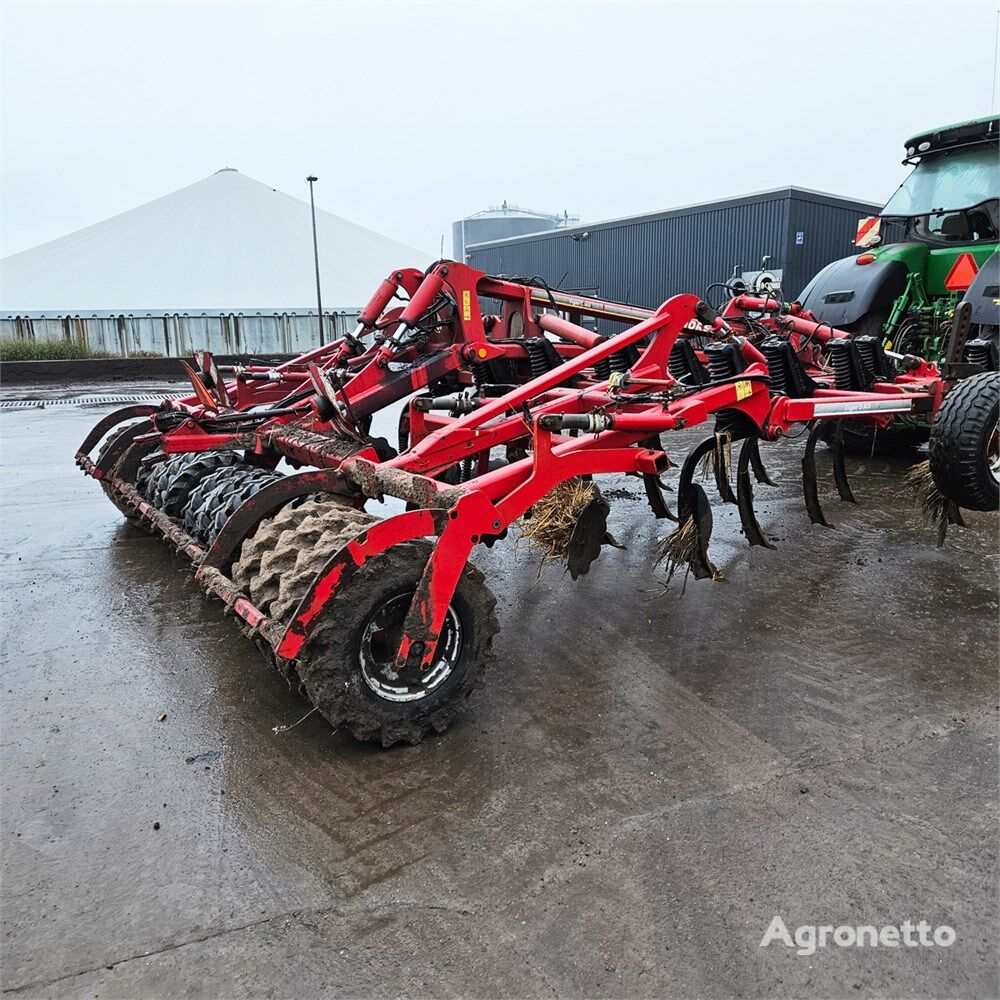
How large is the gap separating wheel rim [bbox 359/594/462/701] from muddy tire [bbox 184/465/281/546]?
4.12 ft

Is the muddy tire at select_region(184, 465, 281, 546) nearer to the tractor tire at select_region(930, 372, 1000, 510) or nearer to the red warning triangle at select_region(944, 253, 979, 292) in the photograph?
the tractor tire at select_region(930, 372, 1000, 510)

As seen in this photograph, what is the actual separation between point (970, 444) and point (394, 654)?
9.44ft

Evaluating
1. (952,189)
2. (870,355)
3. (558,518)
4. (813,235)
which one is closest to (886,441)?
(952,189)

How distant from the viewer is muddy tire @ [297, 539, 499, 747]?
280cm

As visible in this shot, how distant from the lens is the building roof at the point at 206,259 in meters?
31.8

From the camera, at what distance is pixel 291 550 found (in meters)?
3.20

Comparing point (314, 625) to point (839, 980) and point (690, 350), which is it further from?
point (690, 350)

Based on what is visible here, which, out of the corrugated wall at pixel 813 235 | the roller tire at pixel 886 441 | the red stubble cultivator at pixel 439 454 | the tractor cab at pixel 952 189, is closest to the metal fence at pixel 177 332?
the corrugated wall at pixel 813 235

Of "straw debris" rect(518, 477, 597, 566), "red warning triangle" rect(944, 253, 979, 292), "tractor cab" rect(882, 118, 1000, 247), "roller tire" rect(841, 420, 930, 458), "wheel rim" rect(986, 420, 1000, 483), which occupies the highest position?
"tractor cab" rect(882, 118, 1000, 247)

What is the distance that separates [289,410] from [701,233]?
16.2 m

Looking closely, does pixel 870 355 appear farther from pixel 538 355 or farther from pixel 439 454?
pixel 439 454

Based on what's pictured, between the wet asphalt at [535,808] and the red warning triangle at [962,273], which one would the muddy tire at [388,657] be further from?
the red warning triangle at [962,273]

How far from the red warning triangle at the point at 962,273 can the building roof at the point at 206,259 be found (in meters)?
26.3

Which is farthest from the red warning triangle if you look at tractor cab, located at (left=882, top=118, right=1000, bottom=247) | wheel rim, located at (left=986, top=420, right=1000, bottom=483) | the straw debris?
the straw debris
